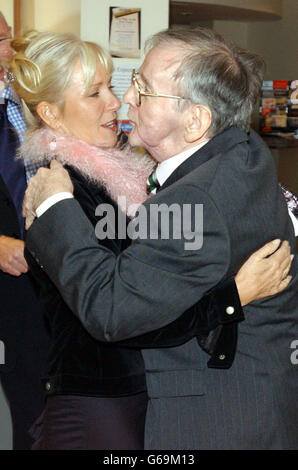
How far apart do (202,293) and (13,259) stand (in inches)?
42.7

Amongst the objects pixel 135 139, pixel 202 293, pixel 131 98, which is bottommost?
pixel 202 293

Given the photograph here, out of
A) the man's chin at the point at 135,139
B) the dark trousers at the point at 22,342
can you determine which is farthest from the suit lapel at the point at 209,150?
the dark trousers at the point at 22,342

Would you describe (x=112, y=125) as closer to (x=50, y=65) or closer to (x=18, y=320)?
(x=50, y=65)

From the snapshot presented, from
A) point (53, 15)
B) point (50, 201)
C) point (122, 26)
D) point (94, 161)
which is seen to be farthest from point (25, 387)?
point (53, 15)

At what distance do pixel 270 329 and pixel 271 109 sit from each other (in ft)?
18.6

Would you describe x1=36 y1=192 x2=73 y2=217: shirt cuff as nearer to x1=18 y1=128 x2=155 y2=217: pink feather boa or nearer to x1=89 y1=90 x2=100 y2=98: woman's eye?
x1=18 y1=128 x2=155 y2=217: pink feather boa

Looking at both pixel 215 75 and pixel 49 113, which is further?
pixel 49 113

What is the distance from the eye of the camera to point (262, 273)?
5.01 ft

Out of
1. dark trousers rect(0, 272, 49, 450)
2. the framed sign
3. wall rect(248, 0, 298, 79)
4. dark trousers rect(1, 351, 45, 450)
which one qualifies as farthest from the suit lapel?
wall rect(248, 0, 298, 79)

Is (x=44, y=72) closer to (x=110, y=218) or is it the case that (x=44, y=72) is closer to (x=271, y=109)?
(x=110, y=218)

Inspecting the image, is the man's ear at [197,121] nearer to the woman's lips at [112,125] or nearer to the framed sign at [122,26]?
the woman's lips at [112,125]

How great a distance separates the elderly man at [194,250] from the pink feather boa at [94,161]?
133 millimetres

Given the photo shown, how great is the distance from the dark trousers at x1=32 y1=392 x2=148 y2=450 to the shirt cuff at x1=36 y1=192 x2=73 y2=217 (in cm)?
49

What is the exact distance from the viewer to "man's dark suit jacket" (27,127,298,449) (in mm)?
1402
